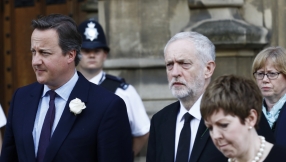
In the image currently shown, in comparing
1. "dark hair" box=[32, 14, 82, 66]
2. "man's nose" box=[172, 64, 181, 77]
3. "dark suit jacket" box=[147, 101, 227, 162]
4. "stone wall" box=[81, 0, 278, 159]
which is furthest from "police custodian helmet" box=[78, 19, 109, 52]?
"man's nose" box=[172, 64, 181, 77]

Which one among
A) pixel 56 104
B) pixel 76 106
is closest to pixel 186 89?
pixel 76 106

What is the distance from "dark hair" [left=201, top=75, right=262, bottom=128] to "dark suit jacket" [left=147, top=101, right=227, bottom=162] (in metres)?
0.59

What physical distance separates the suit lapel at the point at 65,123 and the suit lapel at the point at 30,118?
119 mm

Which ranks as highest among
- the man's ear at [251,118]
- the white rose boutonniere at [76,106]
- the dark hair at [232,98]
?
the dark hair at [232,98]

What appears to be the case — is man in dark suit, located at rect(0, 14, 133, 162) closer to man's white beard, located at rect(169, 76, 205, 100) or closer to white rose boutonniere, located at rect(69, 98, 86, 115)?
white rose boutonniere, located at rect(69, 98, 86, 115)

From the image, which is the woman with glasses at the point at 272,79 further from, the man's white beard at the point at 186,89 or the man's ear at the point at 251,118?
the man's ear at the point at 251,118

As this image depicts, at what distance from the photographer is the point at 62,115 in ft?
16.5

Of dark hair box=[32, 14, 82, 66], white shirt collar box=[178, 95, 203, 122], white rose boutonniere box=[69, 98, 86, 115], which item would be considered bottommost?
white shirt collar box=[178, 95, 203, 122]

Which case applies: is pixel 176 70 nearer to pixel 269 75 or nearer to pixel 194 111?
pixel 194 111

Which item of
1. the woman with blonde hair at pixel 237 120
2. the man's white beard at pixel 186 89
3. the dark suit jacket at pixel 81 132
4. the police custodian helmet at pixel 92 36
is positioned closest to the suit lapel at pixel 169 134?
the man's white beard at pixel 186 89

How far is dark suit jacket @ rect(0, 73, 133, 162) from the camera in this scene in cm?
493

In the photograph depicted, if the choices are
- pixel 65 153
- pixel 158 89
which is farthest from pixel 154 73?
pixel 65 153

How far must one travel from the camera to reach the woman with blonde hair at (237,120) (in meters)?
3.98

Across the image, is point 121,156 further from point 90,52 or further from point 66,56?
point 90,52
